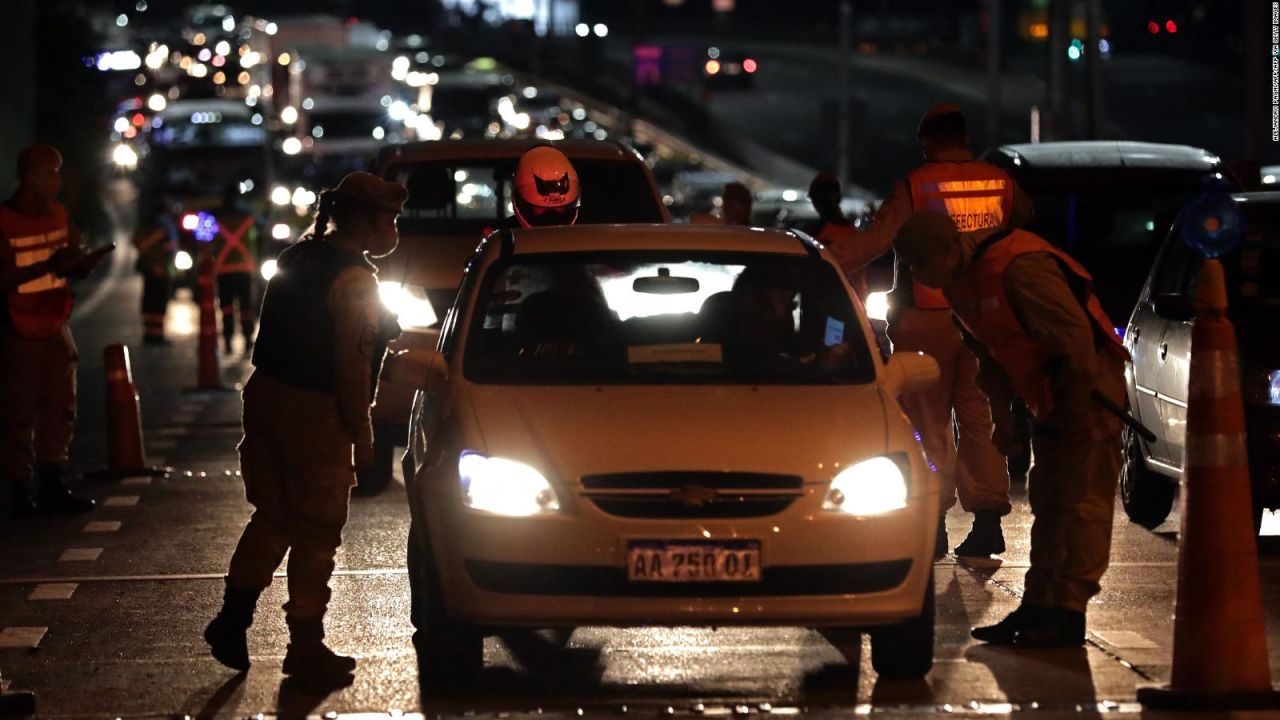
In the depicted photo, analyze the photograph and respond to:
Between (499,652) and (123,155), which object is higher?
(499,652)

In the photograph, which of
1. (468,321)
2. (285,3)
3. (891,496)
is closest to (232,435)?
(468,321)

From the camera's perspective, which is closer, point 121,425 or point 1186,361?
point 1186,361

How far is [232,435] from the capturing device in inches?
697

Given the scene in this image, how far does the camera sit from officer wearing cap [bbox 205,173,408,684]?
8.24 m

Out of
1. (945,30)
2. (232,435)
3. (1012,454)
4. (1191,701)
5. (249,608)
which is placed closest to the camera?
(1191,701)

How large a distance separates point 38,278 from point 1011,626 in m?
6.00

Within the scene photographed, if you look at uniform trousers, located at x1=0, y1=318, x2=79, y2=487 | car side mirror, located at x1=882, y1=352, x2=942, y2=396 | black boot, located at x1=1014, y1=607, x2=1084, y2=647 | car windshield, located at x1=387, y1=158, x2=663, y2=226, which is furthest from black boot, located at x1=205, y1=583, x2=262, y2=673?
car windshield, located at x1=387, y1=158, x2=663, y2=226

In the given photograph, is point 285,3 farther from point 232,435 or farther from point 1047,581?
point 1047,581

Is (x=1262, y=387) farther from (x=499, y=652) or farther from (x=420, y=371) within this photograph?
(x=420, y=371)

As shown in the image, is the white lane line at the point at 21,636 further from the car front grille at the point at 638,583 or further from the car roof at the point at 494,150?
the car roof at the point at 494,150

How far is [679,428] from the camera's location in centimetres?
796

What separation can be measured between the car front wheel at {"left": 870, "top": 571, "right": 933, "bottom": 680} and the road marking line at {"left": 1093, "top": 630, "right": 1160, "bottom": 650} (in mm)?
984

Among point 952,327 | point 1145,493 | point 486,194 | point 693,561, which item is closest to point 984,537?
point 952,327

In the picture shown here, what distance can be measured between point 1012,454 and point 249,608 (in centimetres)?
284
